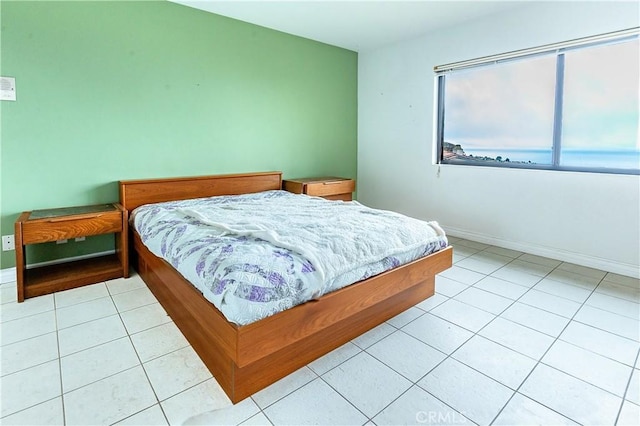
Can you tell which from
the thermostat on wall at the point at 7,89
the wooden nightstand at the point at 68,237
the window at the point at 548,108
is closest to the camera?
the wooden nightstand at the point at 68,237

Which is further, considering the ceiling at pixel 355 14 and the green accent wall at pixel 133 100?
the ceiling at pixel 355 14

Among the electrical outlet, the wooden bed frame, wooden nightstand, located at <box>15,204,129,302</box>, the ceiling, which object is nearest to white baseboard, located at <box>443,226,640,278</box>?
the wooden bed frame

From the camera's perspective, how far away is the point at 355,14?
3.63 meters

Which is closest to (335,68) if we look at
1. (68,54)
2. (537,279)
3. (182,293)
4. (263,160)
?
(263,160)

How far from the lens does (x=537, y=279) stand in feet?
9.66

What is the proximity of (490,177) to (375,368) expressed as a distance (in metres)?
2.76

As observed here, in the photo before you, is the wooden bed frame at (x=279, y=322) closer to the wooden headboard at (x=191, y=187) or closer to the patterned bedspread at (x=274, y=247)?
the patterned bedspread at (x=274, y=247)

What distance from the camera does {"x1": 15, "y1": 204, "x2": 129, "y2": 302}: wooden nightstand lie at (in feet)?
8.10

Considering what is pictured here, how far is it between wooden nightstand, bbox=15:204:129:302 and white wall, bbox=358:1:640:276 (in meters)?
3.24

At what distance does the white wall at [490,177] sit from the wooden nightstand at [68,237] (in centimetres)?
324

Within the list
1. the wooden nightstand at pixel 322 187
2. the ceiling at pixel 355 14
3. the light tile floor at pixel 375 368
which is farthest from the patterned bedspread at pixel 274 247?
the ceiling at pixel 355 14

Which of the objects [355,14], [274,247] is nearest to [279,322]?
[274,247]

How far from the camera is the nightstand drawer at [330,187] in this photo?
4.15 metres

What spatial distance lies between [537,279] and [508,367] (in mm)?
1422
